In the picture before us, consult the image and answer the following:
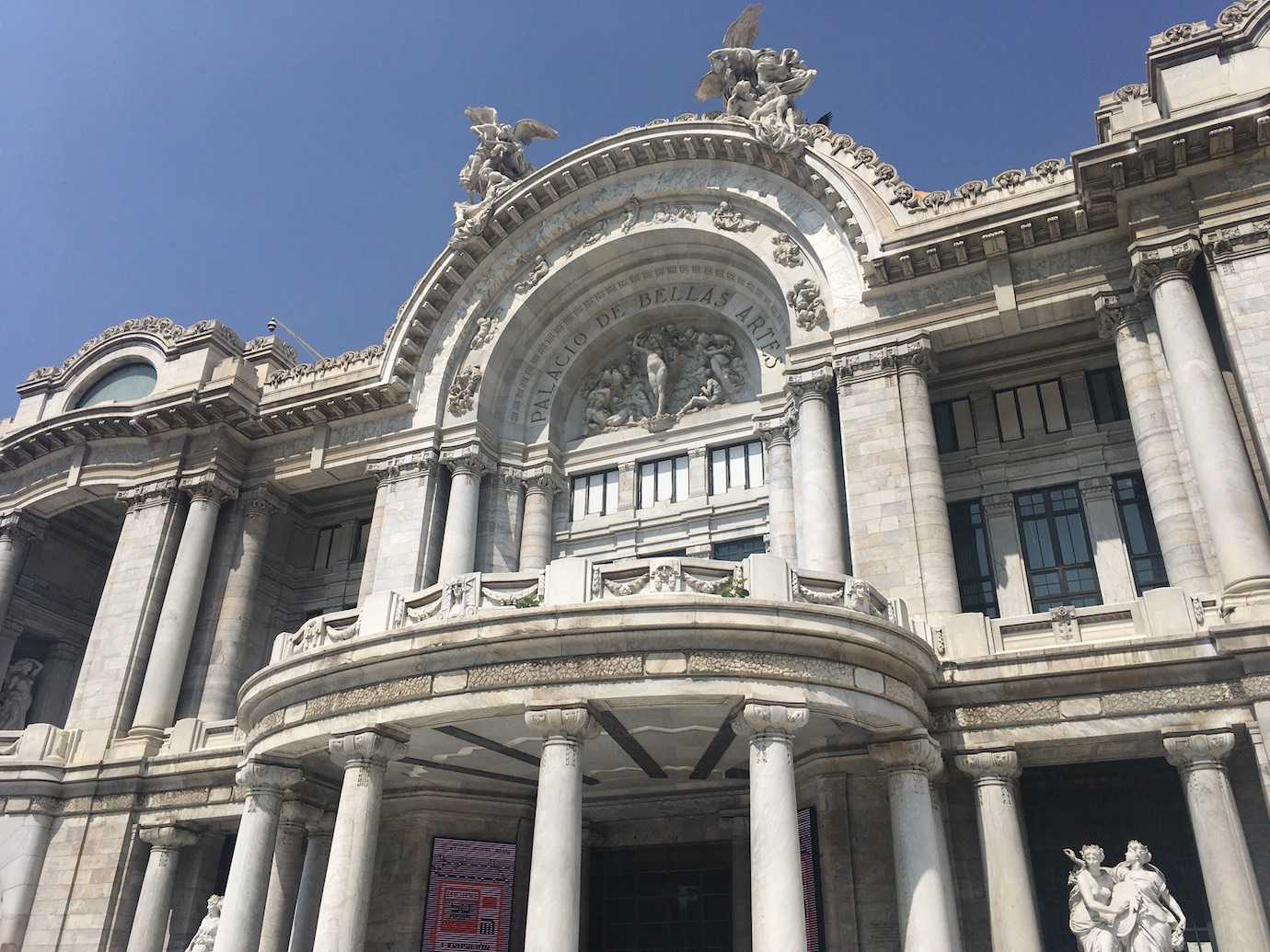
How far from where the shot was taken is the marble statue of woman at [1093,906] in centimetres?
1659

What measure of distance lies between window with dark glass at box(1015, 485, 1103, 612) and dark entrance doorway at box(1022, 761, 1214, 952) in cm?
429

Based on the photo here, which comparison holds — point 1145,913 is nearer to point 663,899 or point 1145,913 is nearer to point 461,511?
point 663,899

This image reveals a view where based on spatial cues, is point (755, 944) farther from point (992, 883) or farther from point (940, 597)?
point (940, 597)

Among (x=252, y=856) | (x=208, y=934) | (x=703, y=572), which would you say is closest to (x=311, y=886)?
(x=208, y=934)

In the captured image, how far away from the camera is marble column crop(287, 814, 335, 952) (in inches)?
901

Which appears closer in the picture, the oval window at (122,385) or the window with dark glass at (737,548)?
the window with dark glass at (737,548)

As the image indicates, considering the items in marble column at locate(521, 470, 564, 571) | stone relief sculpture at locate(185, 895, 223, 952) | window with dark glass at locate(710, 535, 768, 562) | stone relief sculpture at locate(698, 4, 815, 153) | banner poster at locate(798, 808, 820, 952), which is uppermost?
stone relief sculpture at locate(698, 4, 815, 153)

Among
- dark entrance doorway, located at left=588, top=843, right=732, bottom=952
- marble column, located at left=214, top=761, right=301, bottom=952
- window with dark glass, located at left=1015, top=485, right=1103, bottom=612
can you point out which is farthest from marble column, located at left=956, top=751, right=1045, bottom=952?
marble column, located at left=214, top=761, right=301, bottom=952

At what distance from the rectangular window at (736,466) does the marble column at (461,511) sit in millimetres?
7057

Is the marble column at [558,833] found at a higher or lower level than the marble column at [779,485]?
lower

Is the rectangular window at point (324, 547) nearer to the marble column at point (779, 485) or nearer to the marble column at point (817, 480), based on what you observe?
the marble column at point (779, 485)

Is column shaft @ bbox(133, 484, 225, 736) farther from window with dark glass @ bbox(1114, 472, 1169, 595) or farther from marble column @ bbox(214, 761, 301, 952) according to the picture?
window with dark glass @ bbox(1114, 472, 1169, 595)

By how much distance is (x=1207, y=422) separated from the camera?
20.8 m

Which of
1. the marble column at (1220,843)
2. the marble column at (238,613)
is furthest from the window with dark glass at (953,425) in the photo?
the marble column at (238,613)
